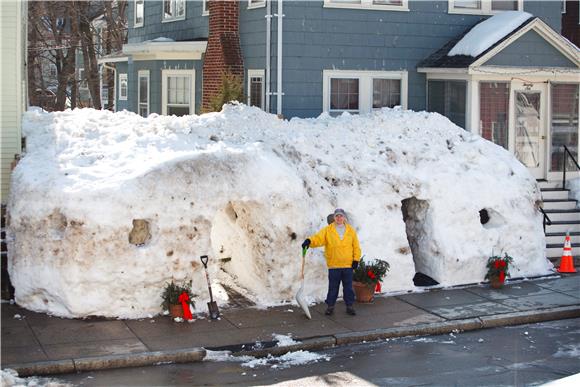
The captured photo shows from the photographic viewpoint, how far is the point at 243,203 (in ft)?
50.6

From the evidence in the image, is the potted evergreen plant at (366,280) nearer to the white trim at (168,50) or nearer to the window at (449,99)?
the window at (449,99)

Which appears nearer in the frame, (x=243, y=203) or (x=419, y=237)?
(x=243, y=203)

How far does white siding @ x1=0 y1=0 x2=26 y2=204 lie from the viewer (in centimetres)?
1641

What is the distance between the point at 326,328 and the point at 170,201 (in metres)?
3.00

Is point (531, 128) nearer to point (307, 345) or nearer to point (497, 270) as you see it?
point (497, 270)

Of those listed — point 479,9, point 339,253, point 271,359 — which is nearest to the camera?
point 271,359

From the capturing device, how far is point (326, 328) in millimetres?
14211

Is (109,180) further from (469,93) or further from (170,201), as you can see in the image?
(469,93)

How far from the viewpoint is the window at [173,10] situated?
25.3 metres

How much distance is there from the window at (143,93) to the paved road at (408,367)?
14.0 meters

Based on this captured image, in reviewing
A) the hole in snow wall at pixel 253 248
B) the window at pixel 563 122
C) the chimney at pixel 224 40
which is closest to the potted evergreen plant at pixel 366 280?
the hole in snow wall at pixel 253 248

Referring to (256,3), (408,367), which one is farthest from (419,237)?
(256,3)

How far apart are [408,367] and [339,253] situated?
2.74 metres

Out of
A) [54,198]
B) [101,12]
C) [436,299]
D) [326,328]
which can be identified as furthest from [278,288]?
[101,12]
